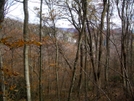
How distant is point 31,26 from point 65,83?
8.92m

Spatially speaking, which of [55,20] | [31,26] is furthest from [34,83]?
[55,20]

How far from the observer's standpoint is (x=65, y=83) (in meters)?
22.1

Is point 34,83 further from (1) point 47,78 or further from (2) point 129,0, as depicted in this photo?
(2) point 129,0

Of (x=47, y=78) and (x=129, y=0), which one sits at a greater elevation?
(x=129, y=0)

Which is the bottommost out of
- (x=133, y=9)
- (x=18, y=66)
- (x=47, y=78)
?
(x=47, y=78)

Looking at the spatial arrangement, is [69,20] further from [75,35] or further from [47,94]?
[47,94]

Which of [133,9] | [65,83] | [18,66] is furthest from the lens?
[65,83]

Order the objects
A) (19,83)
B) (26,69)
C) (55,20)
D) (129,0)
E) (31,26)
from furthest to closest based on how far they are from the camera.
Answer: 1. (19,83)
2. (31,26)
3. (55,20)
4. (129,0)
5. (26,69)

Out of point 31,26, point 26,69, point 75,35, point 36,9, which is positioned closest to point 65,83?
point 75,35

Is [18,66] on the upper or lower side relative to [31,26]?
lower

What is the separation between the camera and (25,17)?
557 centimetres

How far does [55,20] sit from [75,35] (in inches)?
182

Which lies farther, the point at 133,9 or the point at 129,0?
→ the point at 133,9

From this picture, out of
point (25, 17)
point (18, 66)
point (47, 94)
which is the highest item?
point (25, 17)
